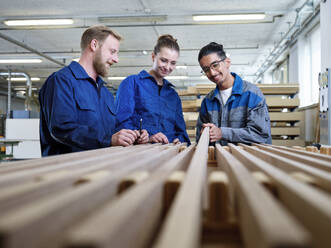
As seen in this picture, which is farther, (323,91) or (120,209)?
(323,91)

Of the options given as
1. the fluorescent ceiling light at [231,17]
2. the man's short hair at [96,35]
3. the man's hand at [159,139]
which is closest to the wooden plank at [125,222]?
the man's hand at [159,139]

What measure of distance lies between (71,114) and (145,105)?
883 millimetres

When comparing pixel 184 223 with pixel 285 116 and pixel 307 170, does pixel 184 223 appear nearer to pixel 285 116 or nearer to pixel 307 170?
pixel 307 170

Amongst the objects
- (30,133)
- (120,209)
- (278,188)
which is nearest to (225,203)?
(278,188)

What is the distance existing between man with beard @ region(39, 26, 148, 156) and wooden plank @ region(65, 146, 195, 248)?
1333mm

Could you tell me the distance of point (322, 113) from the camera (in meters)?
5.06

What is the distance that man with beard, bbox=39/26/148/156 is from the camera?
6.20 ft

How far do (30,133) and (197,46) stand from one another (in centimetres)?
659

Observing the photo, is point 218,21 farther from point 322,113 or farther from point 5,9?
point 5,9

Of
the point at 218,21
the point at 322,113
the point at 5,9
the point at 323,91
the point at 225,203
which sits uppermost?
the point at 5,9

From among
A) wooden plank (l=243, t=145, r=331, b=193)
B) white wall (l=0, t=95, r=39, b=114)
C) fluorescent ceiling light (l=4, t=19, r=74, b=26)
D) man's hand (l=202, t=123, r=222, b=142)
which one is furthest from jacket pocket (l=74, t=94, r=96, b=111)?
white wall (l=0, t=95, r=39, b=114)

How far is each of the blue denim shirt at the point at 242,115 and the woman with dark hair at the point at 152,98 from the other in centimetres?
44

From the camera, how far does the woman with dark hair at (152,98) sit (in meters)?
2.67

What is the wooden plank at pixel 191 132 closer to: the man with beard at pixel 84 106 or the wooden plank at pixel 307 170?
the man with beard at pixel 84 106
